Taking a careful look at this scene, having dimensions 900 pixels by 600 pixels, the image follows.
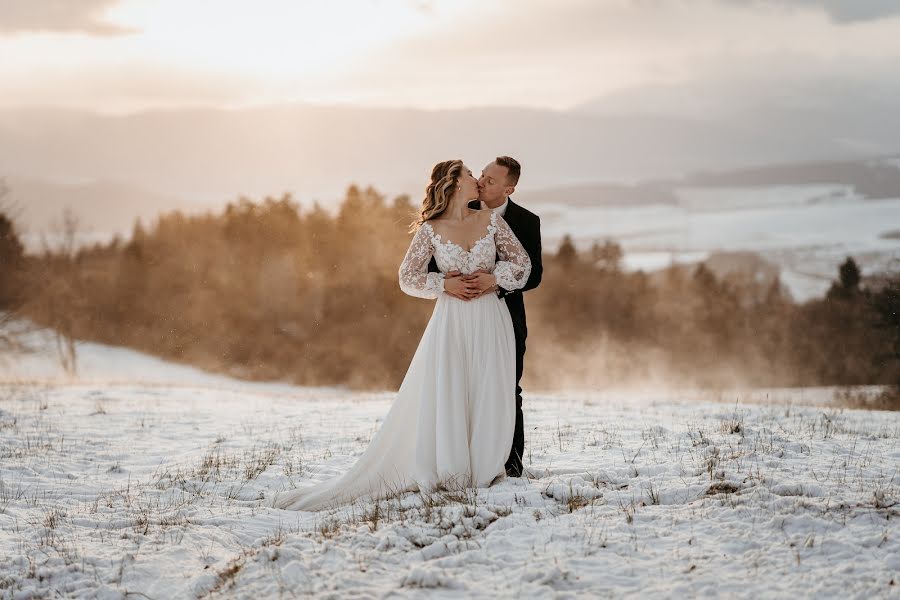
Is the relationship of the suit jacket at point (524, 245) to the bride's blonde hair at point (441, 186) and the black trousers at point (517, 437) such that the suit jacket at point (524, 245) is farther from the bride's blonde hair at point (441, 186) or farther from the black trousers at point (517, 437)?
the bride's blonde hair at point (441, 186)

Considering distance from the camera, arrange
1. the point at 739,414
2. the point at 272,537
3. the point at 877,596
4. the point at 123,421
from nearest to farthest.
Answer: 1. the point at 877,596
2. the point at 272,537
3. the point at 739,414
4. the point at 123,421

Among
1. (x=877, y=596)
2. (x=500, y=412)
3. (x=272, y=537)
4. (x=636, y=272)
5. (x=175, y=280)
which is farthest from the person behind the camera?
(x=636, y=272)

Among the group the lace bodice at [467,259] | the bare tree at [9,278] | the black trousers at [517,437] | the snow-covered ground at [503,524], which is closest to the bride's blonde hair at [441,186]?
the lace bodice at [467,259]

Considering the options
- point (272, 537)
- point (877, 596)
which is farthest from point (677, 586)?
point (272, 537)

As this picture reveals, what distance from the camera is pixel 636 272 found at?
Result: 69000 mm

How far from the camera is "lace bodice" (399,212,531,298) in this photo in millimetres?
7336

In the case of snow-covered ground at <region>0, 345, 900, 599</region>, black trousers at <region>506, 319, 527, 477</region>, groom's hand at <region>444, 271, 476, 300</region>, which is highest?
groom's hand at <region>444, 271, 476, 300</region>

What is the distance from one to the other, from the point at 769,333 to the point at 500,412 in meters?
63.3

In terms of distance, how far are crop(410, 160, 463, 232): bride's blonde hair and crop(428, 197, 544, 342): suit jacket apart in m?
0.36

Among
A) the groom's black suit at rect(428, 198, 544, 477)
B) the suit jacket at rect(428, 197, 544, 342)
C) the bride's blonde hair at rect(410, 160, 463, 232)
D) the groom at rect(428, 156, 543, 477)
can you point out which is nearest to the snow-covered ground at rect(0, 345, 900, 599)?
the groom's black suit at rect(428, 198, 544, 477)

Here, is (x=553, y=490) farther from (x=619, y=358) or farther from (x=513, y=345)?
(x=619, y=358)

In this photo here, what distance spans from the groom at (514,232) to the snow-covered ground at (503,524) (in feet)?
1.67

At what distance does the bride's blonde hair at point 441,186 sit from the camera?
7.26 metres

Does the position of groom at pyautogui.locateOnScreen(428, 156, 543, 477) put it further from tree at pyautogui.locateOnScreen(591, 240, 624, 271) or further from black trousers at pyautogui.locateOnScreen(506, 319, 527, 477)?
tree at pyautogui.locateOnScreen(591, 240, 624, 271)
